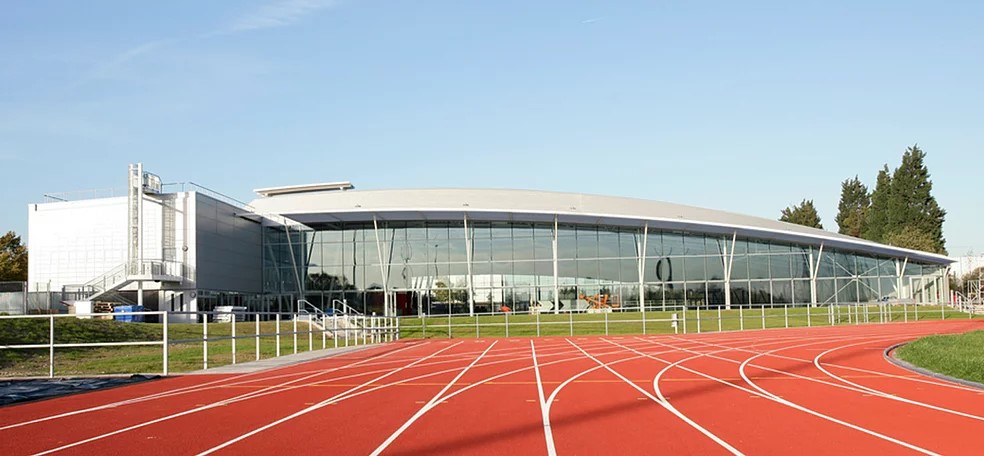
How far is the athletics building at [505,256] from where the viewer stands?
51906 millimetres

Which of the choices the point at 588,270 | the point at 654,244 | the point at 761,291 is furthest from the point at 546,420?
the point at 761,291

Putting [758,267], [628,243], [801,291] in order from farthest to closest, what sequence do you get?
[801,291]
[758,267]
[628,243]

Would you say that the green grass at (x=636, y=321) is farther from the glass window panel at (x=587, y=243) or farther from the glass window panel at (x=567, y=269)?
the glass window panel at (x=587, y=243)

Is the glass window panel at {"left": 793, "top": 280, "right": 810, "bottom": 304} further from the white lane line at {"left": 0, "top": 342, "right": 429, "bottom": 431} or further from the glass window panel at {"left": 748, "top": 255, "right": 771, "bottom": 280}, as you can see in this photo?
the white lane line at {"left": 0, "top": 342, "right": 429, "bottom": 431}

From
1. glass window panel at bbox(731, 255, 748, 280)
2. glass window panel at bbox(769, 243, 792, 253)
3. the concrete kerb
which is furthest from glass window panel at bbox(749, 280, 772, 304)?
the concrete kerb

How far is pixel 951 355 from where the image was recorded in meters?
18.3

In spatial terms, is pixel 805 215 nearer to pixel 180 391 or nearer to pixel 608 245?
pixel 608 245

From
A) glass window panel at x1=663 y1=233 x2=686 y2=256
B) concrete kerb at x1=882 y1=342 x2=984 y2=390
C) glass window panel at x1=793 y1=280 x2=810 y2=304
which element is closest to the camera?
concrete kerb at x1=882 y1=342 x2=984 y2=390

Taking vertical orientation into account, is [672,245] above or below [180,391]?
above

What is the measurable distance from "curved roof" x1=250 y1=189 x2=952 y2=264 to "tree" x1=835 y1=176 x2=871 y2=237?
53.9 metres

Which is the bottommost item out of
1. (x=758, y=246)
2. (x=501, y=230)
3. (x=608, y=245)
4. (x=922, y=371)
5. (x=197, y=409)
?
(x=922, y=371)

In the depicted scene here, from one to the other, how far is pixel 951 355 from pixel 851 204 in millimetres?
102494

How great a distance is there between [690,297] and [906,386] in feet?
125

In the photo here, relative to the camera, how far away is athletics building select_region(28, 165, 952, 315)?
51906 millimetres
